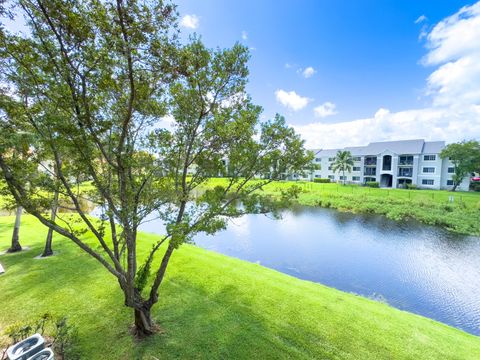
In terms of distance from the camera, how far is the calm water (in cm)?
1088

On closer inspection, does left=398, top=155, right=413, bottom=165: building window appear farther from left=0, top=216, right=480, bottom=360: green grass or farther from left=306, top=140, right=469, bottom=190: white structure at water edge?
left=0, top=216, right=480, bottom=360: green grass

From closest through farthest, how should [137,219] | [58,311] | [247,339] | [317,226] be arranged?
[137,219]
[247,339]
[58,311]
[317,226]

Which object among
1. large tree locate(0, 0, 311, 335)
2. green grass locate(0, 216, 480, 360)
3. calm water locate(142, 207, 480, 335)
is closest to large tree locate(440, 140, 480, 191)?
calm water locate(142, 207, 480, 335)

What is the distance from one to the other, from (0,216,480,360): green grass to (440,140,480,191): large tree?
133ft

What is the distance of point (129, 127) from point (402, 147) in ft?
175

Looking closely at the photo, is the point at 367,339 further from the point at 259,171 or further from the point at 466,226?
the point at 466,226

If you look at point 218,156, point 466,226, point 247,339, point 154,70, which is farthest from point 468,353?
point 466,226

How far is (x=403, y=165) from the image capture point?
4475cm

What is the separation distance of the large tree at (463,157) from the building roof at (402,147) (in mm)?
3921

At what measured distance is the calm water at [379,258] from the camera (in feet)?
35.7

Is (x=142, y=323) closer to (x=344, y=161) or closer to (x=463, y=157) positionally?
(x=344, y=161)

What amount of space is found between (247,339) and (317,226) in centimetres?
1785

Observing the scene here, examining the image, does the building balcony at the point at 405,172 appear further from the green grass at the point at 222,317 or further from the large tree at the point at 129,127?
the large tree at the point at 129,127

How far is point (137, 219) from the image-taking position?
4.99m
